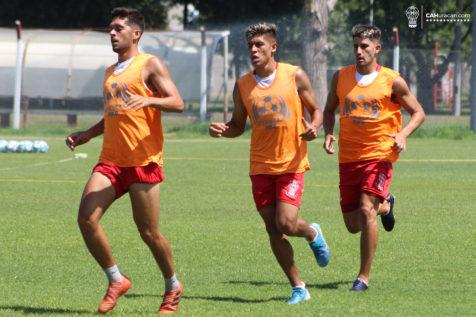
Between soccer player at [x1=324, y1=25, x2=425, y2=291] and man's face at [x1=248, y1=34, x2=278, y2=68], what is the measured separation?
1.00 metres

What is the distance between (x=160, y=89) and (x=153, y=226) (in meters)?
0.94

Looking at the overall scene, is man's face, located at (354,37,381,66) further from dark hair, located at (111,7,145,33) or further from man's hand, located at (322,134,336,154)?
dark hair, located at (111,7,145,33)

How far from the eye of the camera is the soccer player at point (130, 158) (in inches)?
344

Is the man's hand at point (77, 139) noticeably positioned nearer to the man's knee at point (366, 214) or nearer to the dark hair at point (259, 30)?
the dark hair at point (259, 30)

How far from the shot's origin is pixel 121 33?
8820 mm

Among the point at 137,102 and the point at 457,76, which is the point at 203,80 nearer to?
the point at 457,76

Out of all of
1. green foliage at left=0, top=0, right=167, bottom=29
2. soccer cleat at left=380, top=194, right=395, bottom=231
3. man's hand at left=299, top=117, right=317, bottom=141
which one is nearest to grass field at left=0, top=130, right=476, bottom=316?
soccer cleat at left=380, top=194, right=395, bottom=231

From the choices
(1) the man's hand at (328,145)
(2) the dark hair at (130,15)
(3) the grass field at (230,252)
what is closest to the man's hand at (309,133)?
(1) the man's hand at (328,145)

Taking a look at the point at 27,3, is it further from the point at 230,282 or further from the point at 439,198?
the point at 230,282

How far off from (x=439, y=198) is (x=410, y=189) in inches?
59.1

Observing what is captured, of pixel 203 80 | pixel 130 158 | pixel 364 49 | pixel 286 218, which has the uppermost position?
pixel 364 49

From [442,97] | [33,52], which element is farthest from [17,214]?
[442,97]

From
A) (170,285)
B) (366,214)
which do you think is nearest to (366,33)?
(366,214)

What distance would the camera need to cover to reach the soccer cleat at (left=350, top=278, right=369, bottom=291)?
975 centimetres
